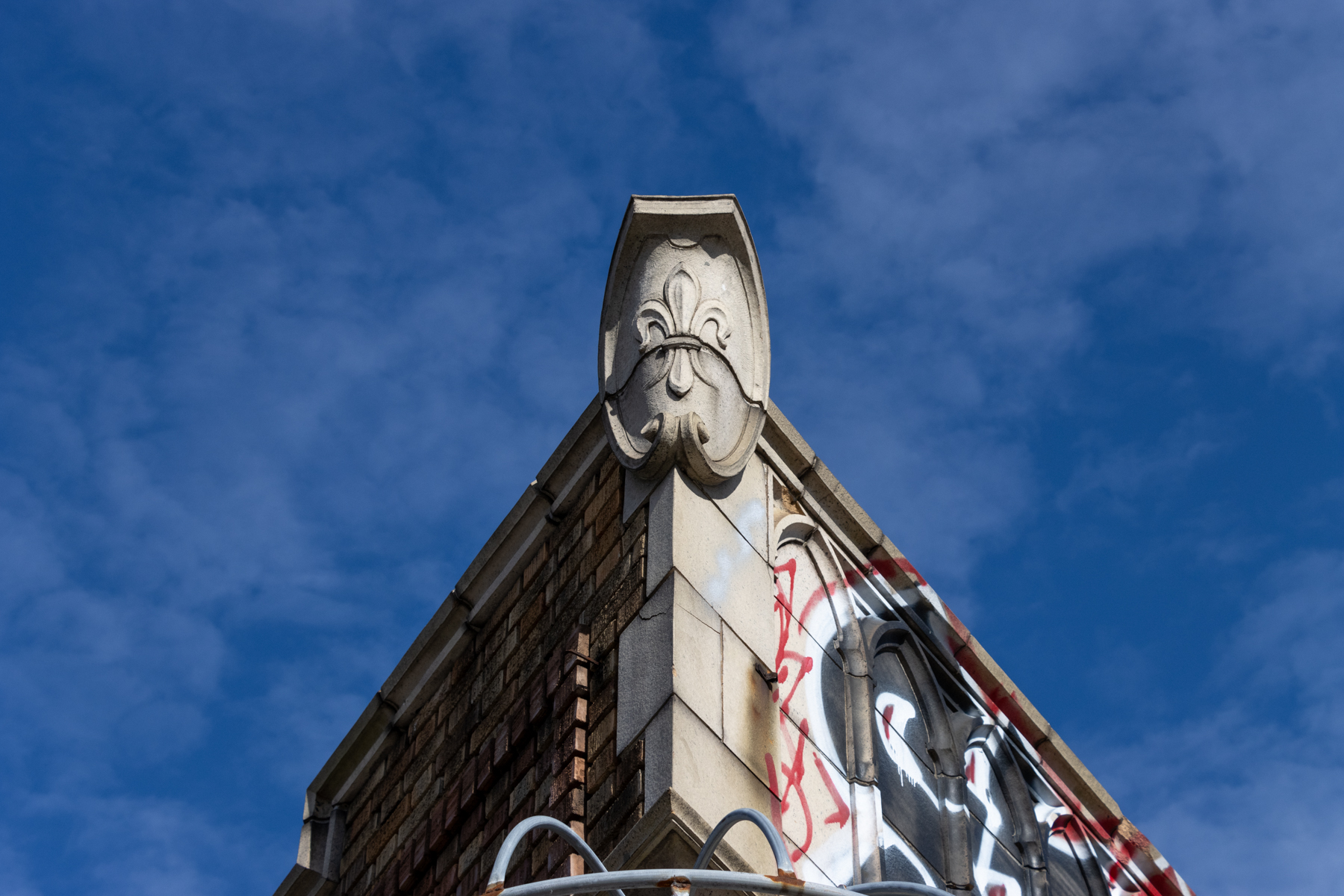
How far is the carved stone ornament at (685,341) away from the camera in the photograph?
22.7ft

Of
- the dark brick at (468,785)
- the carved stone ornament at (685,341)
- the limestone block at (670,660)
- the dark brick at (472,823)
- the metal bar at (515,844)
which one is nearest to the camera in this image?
the metal bar at (515,844)

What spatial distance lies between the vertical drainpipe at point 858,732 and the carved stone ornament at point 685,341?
93cm

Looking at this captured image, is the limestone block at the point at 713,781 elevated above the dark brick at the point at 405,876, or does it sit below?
below

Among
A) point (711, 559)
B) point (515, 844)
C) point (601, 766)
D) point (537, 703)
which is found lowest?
point (515, 844)

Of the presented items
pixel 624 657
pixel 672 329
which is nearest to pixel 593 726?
pixel 624 657

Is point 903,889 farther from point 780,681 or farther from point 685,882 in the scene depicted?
point 780,681

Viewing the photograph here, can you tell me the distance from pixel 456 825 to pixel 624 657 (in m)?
1.44

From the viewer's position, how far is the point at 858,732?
277 inches

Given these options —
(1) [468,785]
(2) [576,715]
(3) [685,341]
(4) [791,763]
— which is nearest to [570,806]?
(2) [576,715]

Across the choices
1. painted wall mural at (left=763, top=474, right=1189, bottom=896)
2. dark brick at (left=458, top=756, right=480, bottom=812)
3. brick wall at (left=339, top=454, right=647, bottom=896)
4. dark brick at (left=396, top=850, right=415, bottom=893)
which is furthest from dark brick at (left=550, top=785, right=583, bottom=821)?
dark brick at (left=396, top=850, right=415, bottom=893)

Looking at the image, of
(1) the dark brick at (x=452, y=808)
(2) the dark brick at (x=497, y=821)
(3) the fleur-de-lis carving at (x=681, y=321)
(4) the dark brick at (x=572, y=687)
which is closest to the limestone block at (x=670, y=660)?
(4) the dark brick at (x=572, y=687)

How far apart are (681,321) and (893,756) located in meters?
2.14

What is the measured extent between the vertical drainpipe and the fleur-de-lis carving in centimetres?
111

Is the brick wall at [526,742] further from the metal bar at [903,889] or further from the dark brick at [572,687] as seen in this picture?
the metal bar at [903,889]
